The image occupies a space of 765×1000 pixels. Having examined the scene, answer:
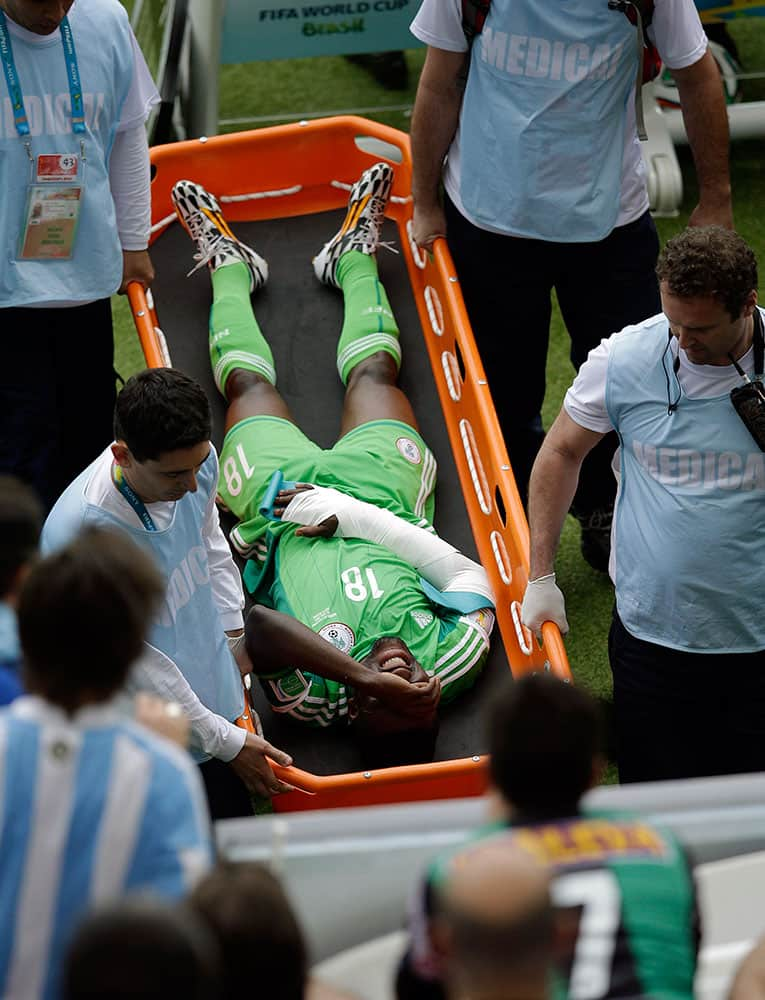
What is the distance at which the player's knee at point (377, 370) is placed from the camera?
13.3ft

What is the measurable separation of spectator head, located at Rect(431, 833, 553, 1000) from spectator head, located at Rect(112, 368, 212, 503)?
1.31 metres

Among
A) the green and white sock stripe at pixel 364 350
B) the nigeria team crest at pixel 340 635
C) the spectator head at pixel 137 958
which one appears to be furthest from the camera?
the green and white sock stripe at pixel 364 350

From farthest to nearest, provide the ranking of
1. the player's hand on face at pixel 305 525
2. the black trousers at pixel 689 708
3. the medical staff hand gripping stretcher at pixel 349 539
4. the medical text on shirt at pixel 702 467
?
1. the player's hand on face at pixel 305 525
2. the medical staff hand gripping stretcher at pixel 349 539
3. the black trousers at pixel 689 708
4. the medical text on shirt at pixel 702 467

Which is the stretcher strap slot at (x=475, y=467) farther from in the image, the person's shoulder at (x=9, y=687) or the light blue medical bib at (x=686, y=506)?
the person's shoulder at (x=9, y=687)

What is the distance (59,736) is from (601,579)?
2.76 metres

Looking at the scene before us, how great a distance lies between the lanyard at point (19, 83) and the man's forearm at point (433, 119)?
0.89 metres

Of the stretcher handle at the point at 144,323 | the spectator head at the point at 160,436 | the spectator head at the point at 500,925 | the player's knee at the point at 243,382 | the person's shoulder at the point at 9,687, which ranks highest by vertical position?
the spectator head at the point at 500,925

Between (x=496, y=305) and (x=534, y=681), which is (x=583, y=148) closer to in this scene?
(x=496, y=305)

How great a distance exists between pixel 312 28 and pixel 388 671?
304 centimetres

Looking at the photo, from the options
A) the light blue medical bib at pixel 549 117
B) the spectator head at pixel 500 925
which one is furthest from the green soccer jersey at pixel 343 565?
the spectator head at pixel 500 925

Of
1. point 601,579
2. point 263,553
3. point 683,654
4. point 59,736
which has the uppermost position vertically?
point 59,736

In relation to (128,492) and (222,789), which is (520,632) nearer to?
(222,789)

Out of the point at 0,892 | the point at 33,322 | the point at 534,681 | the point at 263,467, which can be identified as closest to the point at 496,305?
the point at 263,467

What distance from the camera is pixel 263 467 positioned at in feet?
12.2
